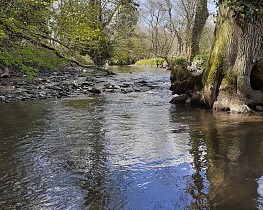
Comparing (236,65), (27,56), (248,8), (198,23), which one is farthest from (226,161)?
(198,23)

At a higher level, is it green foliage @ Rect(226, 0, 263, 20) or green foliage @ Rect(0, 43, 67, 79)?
green foliage @ Rect(226, 0, 263, 20)

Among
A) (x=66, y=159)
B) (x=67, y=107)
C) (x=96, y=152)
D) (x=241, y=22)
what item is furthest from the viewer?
(x=67, y=107)

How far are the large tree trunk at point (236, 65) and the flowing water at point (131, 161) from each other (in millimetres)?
1002

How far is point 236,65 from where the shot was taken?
1133cm

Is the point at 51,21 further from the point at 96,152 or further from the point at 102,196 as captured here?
the point at 102,196

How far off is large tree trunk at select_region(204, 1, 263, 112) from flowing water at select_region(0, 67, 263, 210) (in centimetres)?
100

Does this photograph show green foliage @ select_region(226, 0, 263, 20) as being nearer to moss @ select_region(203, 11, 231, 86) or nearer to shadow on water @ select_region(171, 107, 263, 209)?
moss @ select_region(203, 11, 231, 86)

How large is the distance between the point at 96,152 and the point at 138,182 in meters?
1.73

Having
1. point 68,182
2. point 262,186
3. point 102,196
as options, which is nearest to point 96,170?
point 68,182

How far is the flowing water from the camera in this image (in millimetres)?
4270

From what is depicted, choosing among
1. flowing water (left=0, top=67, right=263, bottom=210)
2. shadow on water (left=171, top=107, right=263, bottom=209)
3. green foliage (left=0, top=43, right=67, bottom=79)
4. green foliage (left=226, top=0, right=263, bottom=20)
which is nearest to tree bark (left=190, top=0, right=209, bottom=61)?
green foliage (left=226, top=0, right=263, bottom=20)

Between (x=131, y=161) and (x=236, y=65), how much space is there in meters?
6.96

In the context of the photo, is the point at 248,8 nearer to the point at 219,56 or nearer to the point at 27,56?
the point at 219,56

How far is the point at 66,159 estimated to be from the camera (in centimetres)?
596
